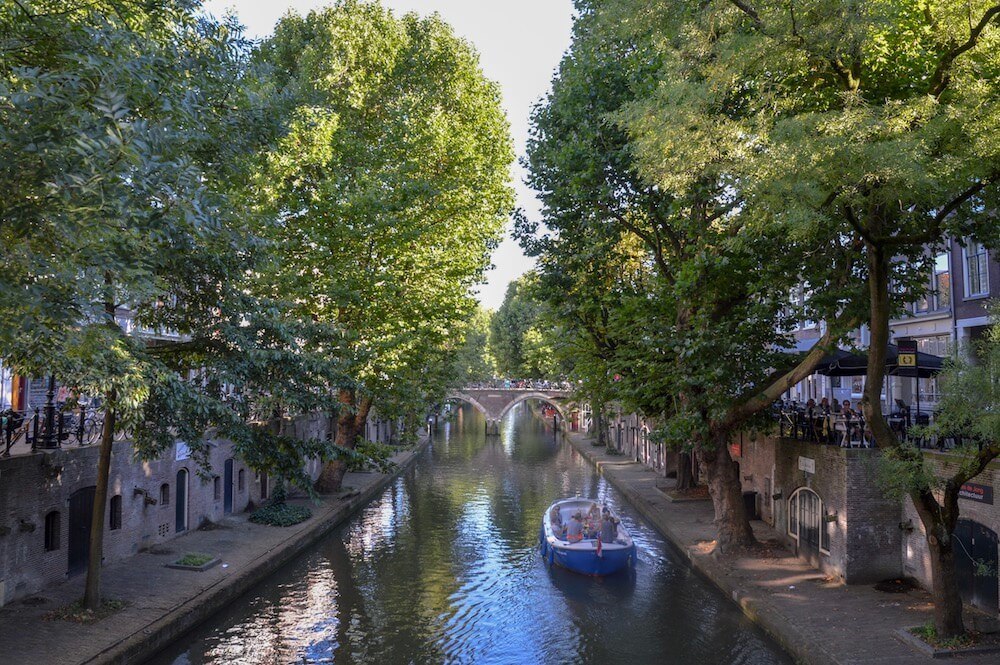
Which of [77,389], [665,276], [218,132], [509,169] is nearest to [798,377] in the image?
[665,276]

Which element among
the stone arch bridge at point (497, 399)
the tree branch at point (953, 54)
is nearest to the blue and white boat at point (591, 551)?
the tree branch at point (953, 54)

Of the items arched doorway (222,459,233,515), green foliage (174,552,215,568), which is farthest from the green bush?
green foliage (174,552,215,568)

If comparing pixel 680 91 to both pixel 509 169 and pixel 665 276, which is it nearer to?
pixel 665 276

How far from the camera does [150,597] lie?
51.8ft

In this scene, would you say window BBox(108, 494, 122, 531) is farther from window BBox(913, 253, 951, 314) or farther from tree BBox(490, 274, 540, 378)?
tree BBox(490, 274, 540, 378)

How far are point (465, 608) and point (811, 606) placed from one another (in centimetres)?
776

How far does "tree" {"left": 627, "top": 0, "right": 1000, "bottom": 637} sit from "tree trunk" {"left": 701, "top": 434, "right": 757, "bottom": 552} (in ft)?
25.7

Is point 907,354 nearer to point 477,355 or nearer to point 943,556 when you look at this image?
point 943,556

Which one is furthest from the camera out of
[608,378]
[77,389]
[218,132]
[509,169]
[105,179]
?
[509,169]

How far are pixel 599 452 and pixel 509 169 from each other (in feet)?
79.1

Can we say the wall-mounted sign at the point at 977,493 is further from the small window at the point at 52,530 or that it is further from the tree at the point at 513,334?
the tree at the point at 513,334

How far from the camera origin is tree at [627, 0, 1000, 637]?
11.2 meters

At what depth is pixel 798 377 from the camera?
17.5 meters

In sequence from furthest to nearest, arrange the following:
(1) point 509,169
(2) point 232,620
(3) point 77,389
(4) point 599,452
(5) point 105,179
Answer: (4) point 599,452 → (1) point 509,169 → (2) point 232,620 → (3) point 77,389 → (5) point 105,179
